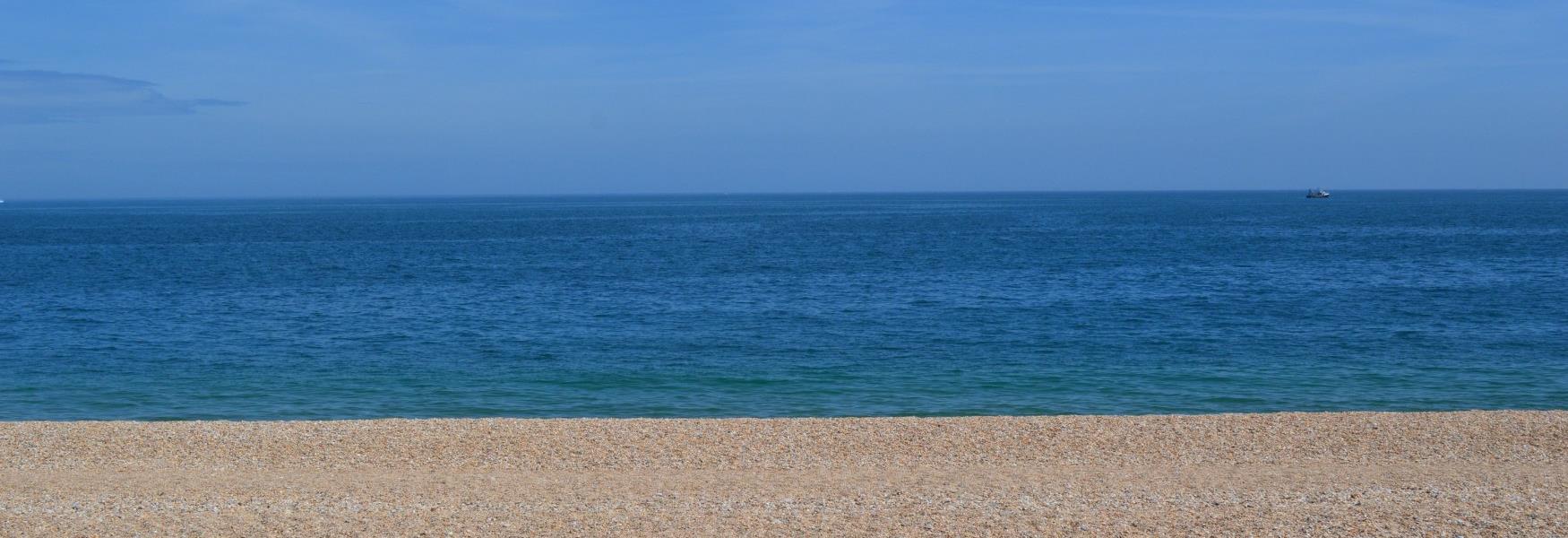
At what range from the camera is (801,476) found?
13602mm

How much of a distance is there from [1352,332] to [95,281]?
44962 millimetres

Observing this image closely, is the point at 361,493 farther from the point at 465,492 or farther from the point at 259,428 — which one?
the point at 259,428

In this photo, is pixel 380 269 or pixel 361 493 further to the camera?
pixel 380 269

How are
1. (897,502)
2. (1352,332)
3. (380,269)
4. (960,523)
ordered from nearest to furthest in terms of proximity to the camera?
(960,523) < (897,502) < (1352,332) < (380,269)

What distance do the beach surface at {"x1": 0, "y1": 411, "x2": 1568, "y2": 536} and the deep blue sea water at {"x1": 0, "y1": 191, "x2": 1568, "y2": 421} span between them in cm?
466

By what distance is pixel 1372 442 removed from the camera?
50.1ft

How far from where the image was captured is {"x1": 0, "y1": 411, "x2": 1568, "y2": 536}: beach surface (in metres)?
10.9

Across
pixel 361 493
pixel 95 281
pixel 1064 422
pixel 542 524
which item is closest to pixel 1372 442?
pixel 1064 422

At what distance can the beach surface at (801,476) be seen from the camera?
10914 millimetres

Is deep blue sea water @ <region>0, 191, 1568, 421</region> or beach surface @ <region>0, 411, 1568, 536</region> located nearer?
beach surface @ <region>0, 411, 1568, 536</region>

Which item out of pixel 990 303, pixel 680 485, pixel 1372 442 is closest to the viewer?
pixel 680 485

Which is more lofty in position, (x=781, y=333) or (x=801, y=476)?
(x=801, y=476)

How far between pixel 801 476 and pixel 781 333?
60.2 feet

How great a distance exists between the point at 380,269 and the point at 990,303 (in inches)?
1160
